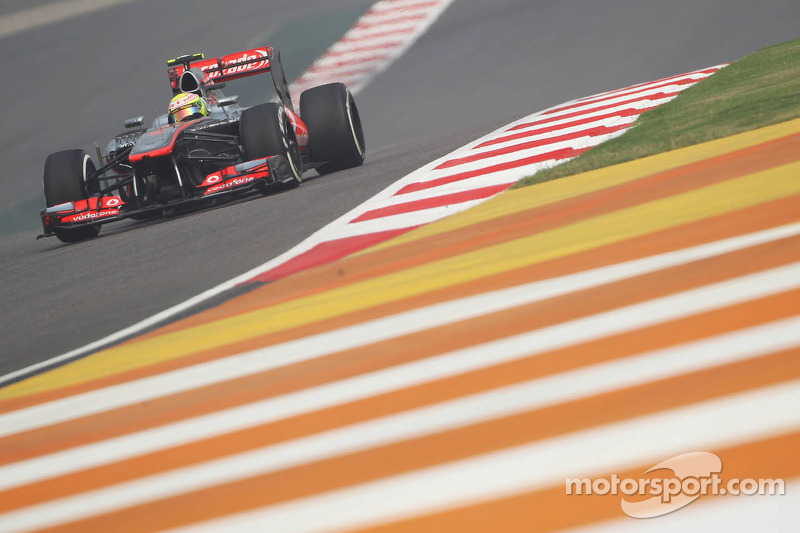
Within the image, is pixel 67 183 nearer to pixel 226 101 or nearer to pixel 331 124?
pixel 226 101

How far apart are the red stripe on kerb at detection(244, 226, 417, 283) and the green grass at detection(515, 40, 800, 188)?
3.74 feet

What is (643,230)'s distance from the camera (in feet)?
13.5

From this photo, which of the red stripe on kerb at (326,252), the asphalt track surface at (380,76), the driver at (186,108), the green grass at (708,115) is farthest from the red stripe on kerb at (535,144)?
the driver at (186,108)

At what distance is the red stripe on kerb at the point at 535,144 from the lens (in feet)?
27.7

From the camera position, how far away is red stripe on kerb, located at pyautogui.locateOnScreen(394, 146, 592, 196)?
739cm

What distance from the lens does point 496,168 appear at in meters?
7.62

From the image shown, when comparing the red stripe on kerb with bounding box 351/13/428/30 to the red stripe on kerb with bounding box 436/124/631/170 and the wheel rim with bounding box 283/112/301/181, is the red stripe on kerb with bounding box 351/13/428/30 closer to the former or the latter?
the wheel rim with bounding box 283/112/301/181

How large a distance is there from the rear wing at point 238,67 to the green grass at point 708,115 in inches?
150

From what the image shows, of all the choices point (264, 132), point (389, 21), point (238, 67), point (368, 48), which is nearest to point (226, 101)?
point (238, 67)

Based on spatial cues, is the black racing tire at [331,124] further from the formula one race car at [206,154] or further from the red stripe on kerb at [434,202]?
the red stripe on kerb at [434,202]

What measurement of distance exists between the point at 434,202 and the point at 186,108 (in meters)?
4.65

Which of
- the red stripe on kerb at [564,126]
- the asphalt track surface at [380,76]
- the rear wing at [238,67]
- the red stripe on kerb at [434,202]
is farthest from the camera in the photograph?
the rear wing at [238,67]

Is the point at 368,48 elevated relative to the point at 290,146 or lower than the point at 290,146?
elevated

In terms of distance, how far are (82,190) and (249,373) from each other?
22.9ft
